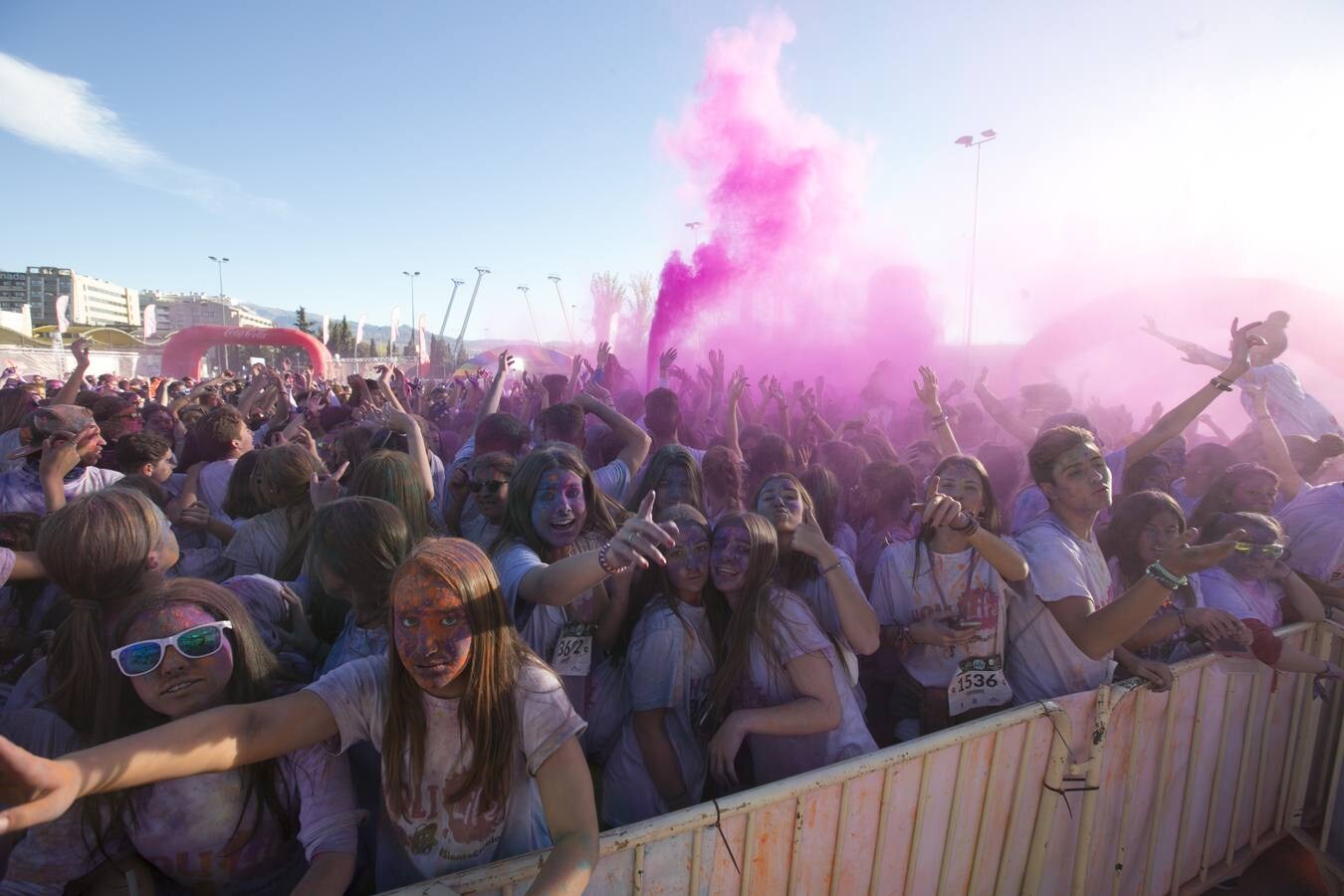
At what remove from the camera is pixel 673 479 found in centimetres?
334

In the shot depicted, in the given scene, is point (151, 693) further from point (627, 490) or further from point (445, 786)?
point (627, 490)

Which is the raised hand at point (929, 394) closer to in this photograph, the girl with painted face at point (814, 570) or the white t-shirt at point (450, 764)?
the girl with painted face at point (814, 570)

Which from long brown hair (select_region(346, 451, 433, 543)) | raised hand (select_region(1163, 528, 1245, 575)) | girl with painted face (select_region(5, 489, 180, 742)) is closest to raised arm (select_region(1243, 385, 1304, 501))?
raised hand (select_region(1163, 528, 1245, 575))

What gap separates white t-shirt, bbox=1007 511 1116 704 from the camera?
8.25ft

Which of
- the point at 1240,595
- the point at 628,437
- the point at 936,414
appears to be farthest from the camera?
the point at 628,437

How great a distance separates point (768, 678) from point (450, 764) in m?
1.11

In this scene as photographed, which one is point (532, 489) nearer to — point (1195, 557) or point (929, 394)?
point (1195, 557)

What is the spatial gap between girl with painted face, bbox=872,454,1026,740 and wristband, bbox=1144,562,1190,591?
409 millimetres

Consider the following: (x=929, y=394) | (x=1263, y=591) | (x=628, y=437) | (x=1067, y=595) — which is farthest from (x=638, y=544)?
(x=1263, y=591)

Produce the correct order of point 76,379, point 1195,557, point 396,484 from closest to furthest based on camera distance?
point 1195,557, point 396,484, point 76,379

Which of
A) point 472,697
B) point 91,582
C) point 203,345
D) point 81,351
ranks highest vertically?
point 203,345

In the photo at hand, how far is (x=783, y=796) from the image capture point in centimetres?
193

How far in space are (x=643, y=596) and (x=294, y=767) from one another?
124 cm

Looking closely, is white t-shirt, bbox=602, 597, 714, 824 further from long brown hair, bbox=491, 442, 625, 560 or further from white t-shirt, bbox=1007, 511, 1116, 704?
white t-shirt, bbox=1007, 511, 1116, 704
